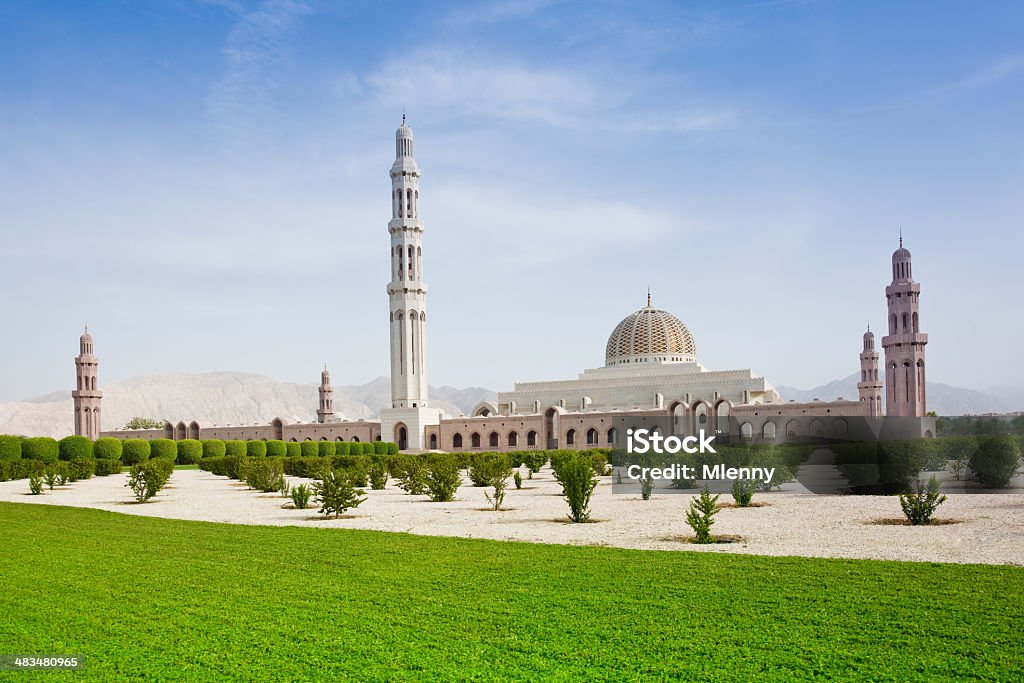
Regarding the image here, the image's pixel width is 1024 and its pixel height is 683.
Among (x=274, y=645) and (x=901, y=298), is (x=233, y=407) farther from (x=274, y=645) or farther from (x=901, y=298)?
(x=274, y=645)

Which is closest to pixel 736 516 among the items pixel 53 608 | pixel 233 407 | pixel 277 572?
pixel 277 572

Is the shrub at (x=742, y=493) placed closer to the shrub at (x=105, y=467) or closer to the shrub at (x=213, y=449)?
the shrub at (x=105, y=467)

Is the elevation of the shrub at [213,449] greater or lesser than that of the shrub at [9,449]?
lesser

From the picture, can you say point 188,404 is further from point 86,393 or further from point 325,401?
point 86,393

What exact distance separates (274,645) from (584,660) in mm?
1635

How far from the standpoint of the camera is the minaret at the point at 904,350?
43.3 metres

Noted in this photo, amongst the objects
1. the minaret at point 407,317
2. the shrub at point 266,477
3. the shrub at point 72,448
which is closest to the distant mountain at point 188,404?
the minaret at point 407,317

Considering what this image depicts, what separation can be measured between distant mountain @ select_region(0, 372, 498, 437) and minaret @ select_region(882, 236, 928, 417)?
63595 mm

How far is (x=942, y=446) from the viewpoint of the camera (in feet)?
54.1

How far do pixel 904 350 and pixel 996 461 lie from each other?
32122mm

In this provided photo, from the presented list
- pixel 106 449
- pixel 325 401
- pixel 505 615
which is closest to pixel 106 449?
pixel 106 449

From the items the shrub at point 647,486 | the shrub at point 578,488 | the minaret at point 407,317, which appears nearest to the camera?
the shrub at point 578,488

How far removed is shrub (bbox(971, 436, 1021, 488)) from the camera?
1381cm

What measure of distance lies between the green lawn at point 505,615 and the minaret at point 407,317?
38635 mm
